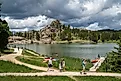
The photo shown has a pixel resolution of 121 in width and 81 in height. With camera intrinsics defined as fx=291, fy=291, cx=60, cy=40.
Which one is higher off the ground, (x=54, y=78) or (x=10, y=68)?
(x=10, y=68)

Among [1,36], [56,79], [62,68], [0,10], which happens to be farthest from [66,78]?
[1,36]

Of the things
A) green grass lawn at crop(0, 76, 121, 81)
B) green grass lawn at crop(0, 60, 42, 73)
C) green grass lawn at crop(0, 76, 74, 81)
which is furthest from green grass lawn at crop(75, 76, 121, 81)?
green grass lawn at crop(0, 60, 42, 73)

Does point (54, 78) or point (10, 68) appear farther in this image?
point (10, 68)

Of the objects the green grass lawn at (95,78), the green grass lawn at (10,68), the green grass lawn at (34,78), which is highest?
the green grass lawn at (10,68)

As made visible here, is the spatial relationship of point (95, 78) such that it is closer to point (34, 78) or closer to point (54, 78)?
point (54, 78)

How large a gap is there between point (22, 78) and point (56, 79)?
4.02 metres

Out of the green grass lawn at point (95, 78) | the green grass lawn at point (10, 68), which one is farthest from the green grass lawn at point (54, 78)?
the green grass lawn at point (10, 68)

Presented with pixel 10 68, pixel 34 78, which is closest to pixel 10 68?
pixel 10 68

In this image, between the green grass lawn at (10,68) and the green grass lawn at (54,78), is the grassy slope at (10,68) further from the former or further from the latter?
the green grass lawn at (54,78)

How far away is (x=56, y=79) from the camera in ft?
111

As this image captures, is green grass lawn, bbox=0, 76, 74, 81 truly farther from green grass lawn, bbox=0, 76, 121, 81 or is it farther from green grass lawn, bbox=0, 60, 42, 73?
green grass lawn, bbox=0, 60, 42, 73

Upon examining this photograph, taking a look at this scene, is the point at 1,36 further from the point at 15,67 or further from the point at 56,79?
the point at 56,79

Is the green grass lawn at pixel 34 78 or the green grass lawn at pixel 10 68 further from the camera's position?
the green grass lawn at pixel 10 68

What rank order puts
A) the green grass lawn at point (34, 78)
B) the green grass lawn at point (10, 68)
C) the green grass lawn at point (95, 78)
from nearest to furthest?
the green grass lawn at point (34, 78) < the green grass lawn at point (95, 78) < the green grass lawn at point (10, 68)
